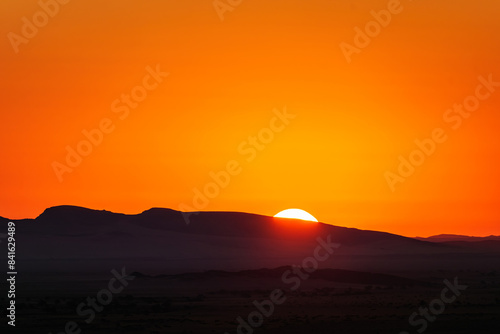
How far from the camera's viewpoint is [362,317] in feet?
128

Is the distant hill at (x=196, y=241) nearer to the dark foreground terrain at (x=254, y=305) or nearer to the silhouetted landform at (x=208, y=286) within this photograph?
the silhouetted landform at (x=208, y=286)

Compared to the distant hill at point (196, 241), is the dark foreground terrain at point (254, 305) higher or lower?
lower

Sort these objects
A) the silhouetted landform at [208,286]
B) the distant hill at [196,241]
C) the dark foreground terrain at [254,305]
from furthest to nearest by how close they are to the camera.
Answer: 1. the distant hill at [196,241]
2. the silhouetted landform at [208,286]
3. the dark foreground terrain at [254,305]

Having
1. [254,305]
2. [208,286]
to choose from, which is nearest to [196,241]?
[208,286]

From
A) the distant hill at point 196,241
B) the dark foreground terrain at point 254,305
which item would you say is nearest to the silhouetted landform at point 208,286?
the dark foreground terrain at point 254,305

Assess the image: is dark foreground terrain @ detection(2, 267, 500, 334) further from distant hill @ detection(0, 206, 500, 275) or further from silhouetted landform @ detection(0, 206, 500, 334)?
distant hill @ detection(0, 206, 500, 275)

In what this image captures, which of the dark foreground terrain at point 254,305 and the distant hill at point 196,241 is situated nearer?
the dark foreground terrain at point 254,305

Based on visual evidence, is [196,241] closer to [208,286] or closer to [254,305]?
[208,286]

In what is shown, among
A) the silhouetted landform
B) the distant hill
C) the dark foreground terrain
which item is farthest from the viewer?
the distant hill

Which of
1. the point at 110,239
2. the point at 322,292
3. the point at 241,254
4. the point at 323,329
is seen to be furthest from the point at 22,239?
the point at 323,329

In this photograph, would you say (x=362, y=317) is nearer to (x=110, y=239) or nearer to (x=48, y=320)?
(x=48, y=320)

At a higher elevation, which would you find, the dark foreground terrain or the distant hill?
the distant hill

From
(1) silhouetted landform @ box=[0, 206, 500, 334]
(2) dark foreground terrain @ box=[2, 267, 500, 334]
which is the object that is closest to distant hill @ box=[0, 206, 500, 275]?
(1) silhouetted landform @ box=[0, 206, 500, 334]

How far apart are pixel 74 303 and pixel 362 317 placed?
44.2ft
